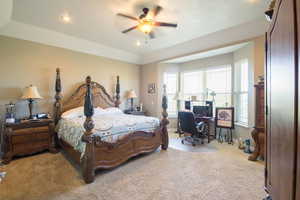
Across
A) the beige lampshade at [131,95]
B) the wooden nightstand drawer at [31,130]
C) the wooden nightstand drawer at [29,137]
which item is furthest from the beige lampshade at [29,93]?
the beige lampshade at [131,95]

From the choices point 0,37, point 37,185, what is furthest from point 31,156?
point 0,37

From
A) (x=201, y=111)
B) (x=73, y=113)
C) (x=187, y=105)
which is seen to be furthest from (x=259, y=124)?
(x=73, y=113)

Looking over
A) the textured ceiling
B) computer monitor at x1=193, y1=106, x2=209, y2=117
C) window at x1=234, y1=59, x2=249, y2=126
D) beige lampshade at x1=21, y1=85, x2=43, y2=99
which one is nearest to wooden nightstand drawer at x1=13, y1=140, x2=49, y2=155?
beige lampshade at x1=21, y1=85, x2=43, y2=99

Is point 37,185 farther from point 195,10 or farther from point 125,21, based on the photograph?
point 195,10

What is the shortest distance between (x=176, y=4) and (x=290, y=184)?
3.10 meters

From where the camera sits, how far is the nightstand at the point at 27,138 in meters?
3.12

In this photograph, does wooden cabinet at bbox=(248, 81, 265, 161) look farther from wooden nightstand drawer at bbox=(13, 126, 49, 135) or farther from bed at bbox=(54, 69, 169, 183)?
wooden nightstand drawer at bbox=(13, 126, 49, 135)

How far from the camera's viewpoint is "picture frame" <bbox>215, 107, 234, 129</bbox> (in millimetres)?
4426

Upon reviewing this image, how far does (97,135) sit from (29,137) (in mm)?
1933

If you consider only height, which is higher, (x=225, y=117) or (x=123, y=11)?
(x=123, y=11)

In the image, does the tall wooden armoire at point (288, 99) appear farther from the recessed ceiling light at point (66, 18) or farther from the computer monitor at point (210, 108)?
the computer monitor at point (210, 108)

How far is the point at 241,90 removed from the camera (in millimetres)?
4559

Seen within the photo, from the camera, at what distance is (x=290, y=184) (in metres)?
0.71

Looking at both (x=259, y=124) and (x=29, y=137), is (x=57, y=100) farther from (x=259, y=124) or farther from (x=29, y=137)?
(x=259, y=124)
